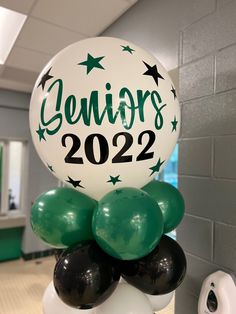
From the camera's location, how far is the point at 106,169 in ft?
2.64

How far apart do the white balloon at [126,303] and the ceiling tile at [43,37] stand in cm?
184

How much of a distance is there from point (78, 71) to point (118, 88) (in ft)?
0.47

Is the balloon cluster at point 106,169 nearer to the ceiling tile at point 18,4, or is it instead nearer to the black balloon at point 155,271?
the black balloon at point 155,271

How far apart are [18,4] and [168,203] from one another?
1.60 meters

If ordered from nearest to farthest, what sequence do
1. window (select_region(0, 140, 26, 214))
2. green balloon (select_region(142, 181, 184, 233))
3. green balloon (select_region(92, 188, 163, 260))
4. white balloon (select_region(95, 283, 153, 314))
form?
1. green balloon (select_region(92, 188, 163, 260))
2. white balloon (select_region(95, 283, 153, 314))
3. green balloon (select_region(142, 181, 184, 233))
4. window (select_region(0, 140, 26, 214))

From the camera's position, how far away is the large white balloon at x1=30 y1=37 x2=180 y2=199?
0.77 metres

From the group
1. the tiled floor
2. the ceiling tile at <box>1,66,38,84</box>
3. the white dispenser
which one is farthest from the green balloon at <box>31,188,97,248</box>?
the ceiling tile at <box>1,66,38,84</box>

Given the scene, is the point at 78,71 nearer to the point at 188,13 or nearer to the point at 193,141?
the point at 193,141

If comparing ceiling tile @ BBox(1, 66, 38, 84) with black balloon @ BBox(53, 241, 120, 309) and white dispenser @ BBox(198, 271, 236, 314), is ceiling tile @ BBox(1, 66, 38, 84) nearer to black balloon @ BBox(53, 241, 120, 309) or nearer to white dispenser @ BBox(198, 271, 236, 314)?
black balloon @ BBox(53, 241, 120, 309)

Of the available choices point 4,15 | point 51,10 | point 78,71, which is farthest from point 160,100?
point 4,15

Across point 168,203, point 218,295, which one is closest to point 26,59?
point 168,203

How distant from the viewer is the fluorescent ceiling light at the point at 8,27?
1935 mm

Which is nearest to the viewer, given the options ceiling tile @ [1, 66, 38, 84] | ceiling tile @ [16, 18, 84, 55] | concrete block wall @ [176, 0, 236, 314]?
concrete block wall @ [176, 0, 236, 314]

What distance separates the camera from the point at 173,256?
85 centimetres
